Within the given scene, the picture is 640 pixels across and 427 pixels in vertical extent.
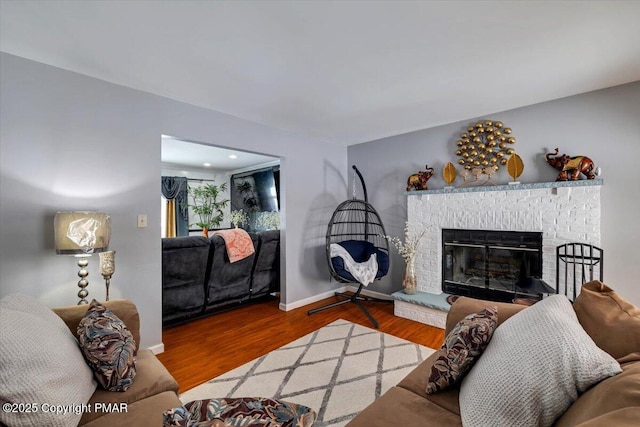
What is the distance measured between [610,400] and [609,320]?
0.51 metres

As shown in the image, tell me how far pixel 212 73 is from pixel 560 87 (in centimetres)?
316

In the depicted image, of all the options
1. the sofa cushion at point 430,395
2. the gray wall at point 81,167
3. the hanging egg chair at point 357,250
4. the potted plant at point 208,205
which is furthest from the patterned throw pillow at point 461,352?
the potted plant at point 208,205

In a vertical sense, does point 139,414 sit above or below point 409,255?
below

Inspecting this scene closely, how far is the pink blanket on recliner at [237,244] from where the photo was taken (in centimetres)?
348

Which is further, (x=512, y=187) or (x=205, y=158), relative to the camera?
(x=205, y=158)

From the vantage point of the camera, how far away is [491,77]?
8.07ft

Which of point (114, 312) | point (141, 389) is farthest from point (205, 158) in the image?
point (141, 389)

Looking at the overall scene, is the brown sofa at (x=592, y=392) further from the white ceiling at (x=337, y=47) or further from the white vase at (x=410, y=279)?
the white vase at (x=410, y=279)

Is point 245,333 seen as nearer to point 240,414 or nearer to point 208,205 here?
point 240,414

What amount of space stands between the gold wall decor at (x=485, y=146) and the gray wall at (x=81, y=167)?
8.85 feet

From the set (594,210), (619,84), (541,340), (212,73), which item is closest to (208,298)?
(212,73)

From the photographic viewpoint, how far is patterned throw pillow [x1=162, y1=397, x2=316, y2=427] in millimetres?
664

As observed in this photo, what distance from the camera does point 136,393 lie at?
1.29m

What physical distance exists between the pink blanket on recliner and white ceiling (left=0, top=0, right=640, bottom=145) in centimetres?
153
